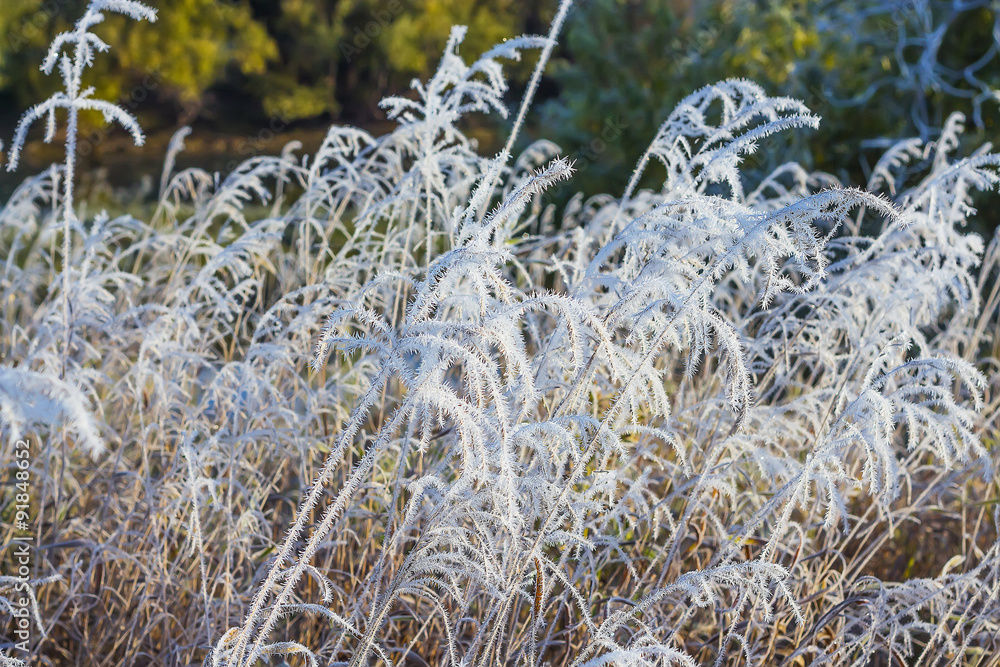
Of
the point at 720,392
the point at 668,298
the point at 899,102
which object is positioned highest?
the point at 899,102

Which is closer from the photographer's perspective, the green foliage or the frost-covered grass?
the frost-covered grass

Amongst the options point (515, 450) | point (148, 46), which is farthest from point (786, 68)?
point (148, 46)

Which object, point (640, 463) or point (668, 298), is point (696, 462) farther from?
point (668, 298)

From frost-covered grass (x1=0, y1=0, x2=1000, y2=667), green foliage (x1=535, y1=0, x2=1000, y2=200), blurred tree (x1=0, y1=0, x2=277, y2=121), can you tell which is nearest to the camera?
frost-covered grass (x1=0, y1=0, x2=1000, y2=667)

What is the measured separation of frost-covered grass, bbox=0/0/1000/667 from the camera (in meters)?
1.20

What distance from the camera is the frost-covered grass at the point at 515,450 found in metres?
1.20

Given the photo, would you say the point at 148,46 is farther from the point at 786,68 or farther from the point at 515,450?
the point at 515,450

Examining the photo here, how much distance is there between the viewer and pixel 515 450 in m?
1.84

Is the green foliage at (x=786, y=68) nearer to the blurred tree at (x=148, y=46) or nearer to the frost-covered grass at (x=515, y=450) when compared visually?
the frost-covered grass at (x=515, y=450)

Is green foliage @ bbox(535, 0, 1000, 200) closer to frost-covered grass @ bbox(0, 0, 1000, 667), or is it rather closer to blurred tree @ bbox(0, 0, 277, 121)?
frost-covered grass @ bbox(0, 0, 1000, 667)

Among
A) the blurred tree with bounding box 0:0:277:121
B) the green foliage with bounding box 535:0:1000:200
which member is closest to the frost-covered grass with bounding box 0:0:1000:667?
the green foliage with bounding box 535:0:1000:200

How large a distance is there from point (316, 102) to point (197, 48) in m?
2.98

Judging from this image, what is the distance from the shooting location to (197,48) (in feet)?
38.8

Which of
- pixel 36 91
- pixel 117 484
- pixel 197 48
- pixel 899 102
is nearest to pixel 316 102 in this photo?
pixel 197 48
